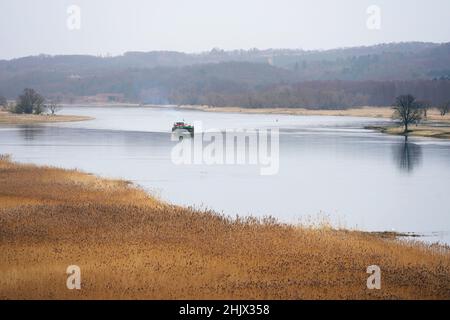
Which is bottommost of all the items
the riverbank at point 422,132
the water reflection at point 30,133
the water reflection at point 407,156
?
the riverbank at point 422,132

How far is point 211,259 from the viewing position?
59.7ft

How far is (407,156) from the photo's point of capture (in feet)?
205

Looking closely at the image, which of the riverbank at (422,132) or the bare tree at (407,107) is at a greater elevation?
the bare tree at (407,107)

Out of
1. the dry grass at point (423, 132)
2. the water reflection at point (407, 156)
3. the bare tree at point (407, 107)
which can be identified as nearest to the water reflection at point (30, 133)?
the water reflection at point (407, 156)

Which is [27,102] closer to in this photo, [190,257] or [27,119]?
[27,119]

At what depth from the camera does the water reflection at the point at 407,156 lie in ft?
177

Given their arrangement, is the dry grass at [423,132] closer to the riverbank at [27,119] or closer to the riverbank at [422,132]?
the riverbank at [422,132]

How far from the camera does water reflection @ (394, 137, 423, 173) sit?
53969 millimetres

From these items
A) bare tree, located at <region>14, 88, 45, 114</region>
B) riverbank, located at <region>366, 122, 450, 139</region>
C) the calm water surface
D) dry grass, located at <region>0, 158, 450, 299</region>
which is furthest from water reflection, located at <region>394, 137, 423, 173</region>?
bare tree, located at <region>14, 88, 45, 114</region>

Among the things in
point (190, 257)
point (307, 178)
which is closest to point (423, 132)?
point (307, 178)

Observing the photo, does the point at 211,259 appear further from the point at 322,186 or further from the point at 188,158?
the point at 188,158

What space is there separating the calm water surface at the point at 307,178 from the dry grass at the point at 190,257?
17.7 ft

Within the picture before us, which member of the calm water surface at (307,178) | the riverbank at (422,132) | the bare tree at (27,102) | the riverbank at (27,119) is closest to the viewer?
the calm water surface at (307,178)

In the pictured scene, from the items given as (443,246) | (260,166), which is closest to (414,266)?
(443,246)
